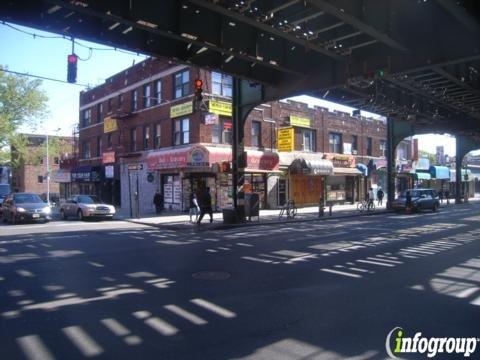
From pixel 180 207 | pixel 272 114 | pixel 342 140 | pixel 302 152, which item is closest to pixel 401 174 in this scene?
pixel 342 140

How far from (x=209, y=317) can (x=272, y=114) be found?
25740 millimetres

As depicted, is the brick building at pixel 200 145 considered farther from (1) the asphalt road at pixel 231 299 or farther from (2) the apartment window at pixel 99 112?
(1) the asphalt road at pixel 231 299

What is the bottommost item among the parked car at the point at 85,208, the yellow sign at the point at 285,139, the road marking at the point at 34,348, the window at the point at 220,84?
the road marking at the point at 34,348

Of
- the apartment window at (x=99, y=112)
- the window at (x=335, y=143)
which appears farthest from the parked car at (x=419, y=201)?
the apartment window at (x=99, y=112)

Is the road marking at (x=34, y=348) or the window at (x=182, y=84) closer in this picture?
the road marking at (x=34, y=348)

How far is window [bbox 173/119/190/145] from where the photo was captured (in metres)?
27.1

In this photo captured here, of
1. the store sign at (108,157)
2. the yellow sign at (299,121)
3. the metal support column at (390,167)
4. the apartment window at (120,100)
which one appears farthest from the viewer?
the store sign at (108,157)

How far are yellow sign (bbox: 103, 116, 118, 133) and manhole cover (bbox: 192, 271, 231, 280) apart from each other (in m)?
28.6

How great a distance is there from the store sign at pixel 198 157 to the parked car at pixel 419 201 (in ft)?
44.4

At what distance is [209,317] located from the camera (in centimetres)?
559

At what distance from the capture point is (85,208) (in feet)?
75.8

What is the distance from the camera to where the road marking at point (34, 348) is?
170 inches

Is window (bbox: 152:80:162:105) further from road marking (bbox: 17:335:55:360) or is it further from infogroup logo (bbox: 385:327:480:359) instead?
infogroup logo (bbox: 385:327:480:359)

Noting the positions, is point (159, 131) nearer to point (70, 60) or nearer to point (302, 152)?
point (302, 152)
